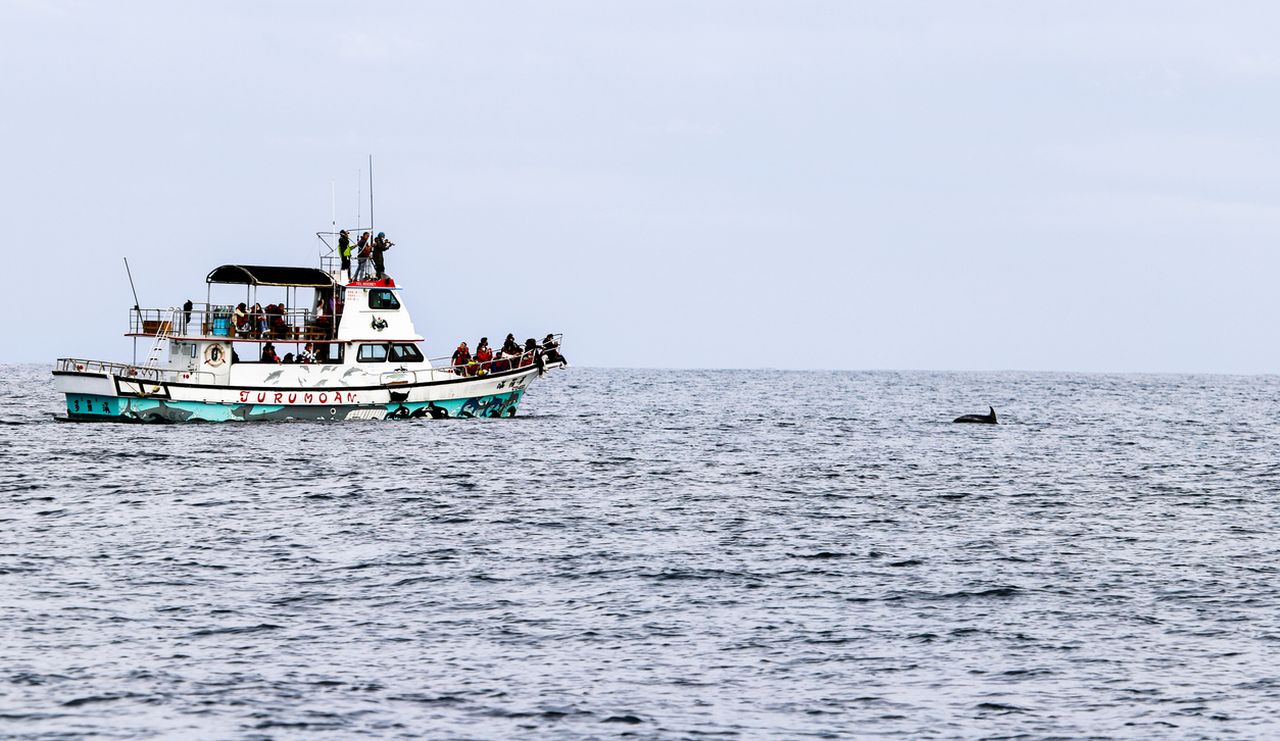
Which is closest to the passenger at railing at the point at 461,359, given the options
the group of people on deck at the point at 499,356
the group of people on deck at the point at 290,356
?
the group of people on deck at the point at 499,356

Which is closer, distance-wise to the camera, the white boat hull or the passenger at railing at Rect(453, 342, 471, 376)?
the white boat hull

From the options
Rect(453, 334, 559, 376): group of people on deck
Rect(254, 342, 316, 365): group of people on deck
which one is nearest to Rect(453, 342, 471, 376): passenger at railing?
Rect(453, 334, 559, 376): group of people on deck

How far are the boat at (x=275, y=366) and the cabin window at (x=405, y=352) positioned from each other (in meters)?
0.04

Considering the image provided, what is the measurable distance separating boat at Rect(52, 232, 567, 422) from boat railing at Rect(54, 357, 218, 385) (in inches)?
1.3

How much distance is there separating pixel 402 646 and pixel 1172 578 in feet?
41.3

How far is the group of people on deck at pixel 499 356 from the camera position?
5309 centimetres

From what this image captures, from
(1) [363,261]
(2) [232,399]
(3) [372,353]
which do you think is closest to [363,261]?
(1) [363,261]

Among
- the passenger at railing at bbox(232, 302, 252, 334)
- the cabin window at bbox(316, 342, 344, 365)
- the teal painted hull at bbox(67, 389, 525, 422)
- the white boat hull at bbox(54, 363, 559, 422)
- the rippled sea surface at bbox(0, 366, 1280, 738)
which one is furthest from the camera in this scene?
the cabin window at bbox(316, 342, 344, 365)

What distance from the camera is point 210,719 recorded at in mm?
14320

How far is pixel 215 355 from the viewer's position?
48.1 metres

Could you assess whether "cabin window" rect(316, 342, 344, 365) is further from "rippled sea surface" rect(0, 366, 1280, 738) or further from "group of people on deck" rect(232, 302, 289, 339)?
"rippled sea surface" rect(0, 366, 1280, 738)

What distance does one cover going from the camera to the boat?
4778cm

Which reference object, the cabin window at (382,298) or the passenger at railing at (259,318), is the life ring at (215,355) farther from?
the cabin window at (382,298)

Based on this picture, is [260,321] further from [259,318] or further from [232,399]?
[232,399]
